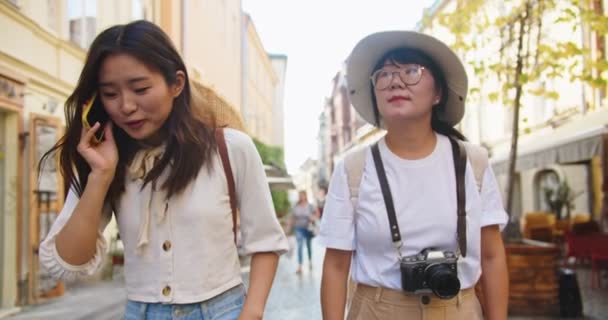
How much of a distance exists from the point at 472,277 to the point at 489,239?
0.18 meters

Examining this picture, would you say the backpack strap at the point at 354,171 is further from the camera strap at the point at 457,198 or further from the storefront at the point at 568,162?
the storefront at the point at 568,162

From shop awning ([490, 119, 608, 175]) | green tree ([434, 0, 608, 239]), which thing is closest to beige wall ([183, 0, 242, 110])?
green tree ([434, 0, 608, 239])

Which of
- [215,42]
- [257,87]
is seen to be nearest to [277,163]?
[215,42]

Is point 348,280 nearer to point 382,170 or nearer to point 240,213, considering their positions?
point 382,170

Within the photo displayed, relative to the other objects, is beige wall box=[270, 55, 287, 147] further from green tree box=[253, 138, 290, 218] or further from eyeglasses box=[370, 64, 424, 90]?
eyeglasses box=[370, 64, 424, 90]

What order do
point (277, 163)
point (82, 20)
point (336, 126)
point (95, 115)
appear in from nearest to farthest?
point (95, 115)
point (82, 20)
point (277, 163)
point (336, 126)

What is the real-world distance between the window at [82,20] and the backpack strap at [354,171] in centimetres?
947

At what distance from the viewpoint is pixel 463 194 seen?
209 centimetres

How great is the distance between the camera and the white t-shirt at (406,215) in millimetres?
2059

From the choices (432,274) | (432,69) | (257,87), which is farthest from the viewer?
(257,87)

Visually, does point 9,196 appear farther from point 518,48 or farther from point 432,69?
point 432,69

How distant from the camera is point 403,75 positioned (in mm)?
2180

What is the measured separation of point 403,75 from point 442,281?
0.74m

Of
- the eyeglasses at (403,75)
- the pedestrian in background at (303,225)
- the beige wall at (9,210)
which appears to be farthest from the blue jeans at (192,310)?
the pedestrian in background at (303,225)
